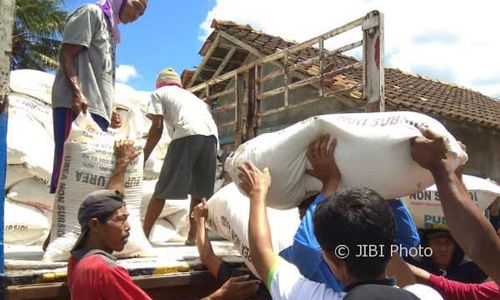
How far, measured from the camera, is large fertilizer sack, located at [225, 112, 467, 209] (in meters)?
1.76

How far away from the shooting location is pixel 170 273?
2201 millimetres

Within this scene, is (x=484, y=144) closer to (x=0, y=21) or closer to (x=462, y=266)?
(x=462, y=266)

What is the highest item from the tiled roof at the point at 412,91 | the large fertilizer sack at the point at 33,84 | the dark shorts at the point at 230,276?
the tiled roof at the point at 412,91

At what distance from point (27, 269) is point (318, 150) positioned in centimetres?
114

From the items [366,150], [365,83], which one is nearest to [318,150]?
[366,150]

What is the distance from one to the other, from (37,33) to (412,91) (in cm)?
916

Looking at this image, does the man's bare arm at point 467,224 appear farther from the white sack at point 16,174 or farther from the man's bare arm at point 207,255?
the white sack at point 16,174

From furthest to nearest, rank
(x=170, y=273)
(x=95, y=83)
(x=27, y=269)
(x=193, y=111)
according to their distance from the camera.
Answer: (x=193, y=111) < (x=95, y=83) < (x=170, y=273) < (x=27, y=269)

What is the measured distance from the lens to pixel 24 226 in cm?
326

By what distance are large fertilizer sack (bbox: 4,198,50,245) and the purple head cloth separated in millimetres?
1272

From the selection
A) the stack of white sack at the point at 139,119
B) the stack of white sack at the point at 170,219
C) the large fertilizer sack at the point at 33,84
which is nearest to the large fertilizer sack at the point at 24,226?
the stack of white sack at the point at 170,219

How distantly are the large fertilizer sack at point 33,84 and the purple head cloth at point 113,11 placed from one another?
64.1 inches

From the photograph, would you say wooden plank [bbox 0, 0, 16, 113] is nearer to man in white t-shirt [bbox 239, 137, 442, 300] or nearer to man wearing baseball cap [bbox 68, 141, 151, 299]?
man wearing baseball cap [bbox 68, 141, 151, 299]

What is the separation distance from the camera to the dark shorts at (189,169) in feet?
10.8
